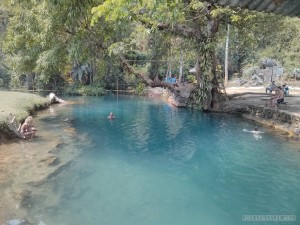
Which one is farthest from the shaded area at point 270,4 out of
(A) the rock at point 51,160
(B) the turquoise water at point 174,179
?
(A) the rock at point 51,160

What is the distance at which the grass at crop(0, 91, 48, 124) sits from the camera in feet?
61.6

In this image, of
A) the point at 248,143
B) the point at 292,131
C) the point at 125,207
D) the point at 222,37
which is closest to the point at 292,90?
the point at 222,37

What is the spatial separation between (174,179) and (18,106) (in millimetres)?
15050

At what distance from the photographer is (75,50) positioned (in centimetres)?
2050

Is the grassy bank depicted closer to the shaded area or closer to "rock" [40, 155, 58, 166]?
"rock" [40, 155, 58, 166]

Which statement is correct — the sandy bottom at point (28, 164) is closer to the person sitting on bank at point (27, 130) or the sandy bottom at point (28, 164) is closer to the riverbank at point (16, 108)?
the person sitting on bank at point (27, 130)

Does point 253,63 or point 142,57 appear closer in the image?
point 253,63

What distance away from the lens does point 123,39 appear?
32625 mm

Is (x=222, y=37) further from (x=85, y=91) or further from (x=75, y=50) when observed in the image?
(x=85, y=91)

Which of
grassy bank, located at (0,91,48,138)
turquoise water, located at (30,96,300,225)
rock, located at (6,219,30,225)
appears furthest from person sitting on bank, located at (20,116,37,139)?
rock, located at (6,219,30,225)

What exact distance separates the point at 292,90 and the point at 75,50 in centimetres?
2266

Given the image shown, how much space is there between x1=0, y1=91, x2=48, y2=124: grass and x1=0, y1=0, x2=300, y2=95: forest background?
2382 millimetres

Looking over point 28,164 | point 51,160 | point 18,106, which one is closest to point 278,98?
point 51,160

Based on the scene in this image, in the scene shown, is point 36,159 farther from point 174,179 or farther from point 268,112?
point 268,112
